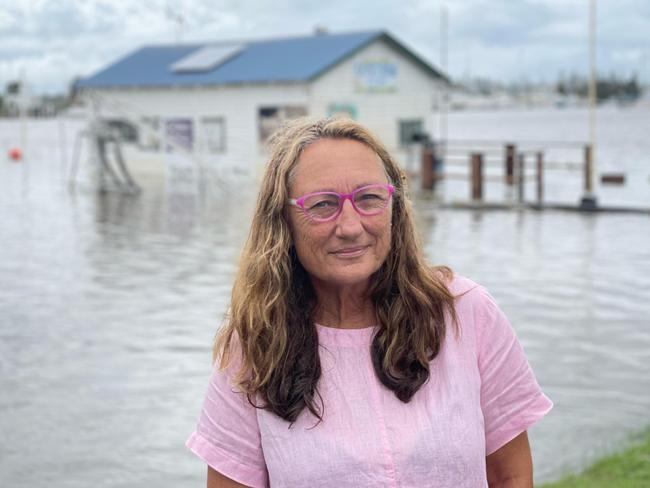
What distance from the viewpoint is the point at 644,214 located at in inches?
869

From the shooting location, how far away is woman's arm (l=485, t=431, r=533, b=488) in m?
2.59

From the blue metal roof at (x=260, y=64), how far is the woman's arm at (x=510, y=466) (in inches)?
1124

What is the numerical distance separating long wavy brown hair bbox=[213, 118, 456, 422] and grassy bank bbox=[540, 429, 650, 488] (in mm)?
3459

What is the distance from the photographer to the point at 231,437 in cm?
Result: 245

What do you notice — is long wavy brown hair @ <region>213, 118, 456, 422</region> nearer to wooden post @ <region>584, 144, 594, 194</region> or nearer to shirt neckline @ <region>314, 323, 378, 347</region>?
shirt neckline @ <region>314, 323, 378, 347</region>

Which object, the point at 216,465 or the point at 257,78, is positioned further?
the point at 257,78

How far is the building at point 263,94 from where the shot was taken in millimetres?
31781

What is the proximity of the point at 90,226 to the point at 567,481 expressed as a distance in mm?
16584

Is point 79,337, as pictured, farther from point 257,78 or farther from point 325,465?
point 257,78

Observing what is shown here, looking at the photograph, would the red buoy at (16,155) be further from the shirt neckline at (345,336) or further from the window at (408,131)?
the shirt neckline at (345,336)

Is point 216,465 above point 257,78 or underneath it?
underneath

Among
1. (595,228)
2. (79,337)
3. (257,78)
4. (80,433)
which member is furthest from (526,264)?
(257,78)

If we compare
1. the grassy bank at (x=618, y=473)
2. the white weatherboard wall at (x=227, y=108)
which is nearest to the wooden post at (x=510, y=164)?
the white weatherboard wall at (x=227, y=108)

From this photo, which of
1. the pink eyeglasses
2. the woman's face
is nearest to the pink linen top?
the woman's face
